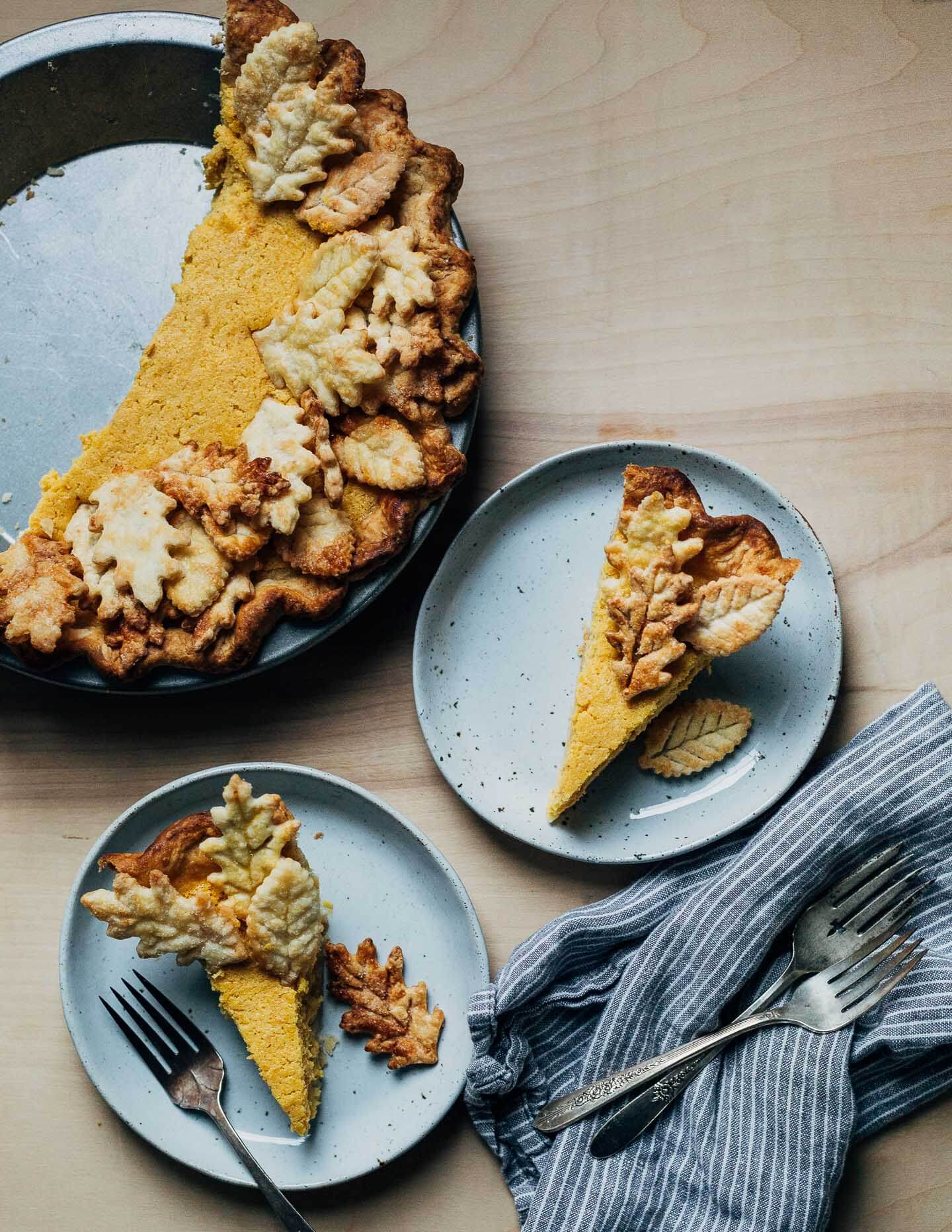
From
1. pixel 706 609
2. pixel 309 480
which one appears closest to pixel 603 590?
pixel 706 609

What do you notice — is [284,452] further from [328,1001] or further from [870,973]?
[870,973]

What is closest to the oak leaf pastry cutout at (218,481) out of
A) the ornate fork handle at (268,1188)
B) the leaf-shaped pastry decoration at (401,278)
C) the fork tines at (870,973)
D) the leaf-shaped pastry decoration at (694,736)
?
the leaf-shaped pastry decoration at (401,278)

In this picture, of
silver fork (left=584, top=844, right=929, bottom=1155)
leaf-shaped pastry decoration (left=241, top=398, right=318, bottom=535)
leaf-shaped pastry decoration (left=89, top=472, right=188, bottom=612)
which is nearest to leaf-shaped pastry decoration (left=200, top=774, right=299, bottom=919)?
leaf-shaped pastry decoration (left=89, top=472, right=188, bottom=612)

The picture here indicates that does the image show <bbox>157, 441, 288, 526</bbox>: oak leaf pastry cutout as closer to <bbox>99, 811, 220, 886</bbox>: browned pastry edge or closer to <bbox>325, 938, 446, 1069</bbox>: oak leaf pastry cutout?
<bbox>99, 811, 220, 886</bbox>: browned pastry edge

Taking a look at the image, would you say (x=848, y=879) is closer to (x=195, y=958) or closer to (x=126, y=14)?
(x=195, y=958)

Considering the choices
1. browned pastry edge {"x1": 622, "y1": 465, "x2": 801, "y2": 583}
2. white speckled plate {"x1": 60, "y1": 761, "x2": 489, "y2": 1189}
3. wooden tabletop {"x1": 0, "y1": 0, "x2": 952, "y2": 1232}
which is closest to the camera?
browned pastry edge {"x1": 622, "y1": 465, "x2": 801, "y2": 583}
